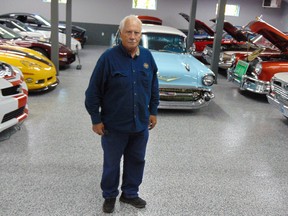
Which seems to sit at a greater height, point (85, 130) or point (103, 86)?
point (103, 86)

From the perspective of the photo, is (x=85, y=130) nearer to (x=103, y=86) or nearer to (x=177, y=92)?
(x=177, y=92)

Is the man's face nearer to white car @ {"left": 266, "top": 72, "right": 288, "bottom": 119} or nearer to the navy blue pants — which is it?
the navy blue pants

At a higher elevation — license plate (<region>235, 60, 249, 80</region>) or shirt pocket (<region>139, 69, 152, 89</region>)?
shirt pocket (<region>139, 69, 152, 89</region>)

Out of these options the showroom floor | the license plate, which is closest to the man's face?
the showroom floor

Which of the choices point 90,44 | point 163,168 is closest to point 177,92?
point 163,168

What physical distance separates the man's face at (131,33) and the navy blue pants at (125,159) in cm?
68

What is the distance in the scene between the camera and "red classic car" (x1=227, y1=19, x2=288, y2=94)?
21.4 feet

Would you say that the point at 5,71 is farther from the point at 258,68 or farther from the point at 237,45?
the point at 237,45

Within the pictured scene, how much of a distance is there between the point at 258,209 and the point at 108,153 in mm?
1459

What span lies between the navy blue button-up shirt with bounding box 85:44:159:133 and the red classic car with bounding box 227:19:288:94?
4.53m

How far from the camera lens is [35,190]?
2.91m

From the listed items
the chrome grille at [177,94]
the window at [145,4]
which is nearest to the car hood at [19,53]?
the chrome grille at [177,94]

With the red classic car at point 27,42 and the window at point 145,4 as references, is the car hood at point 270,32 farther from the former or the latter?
the window at point 145,4

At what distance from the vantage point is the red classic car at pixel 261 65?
6.52 meters
